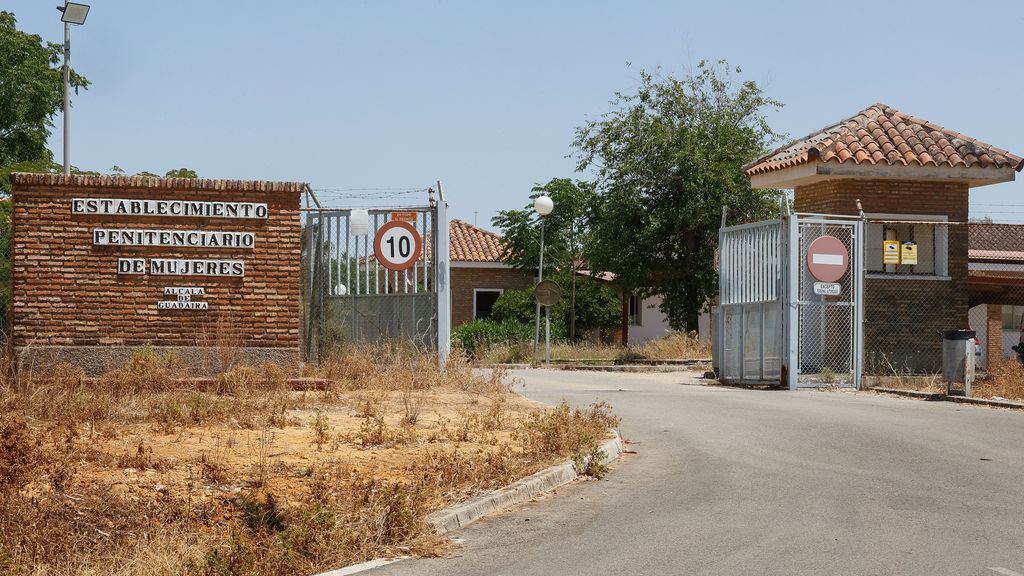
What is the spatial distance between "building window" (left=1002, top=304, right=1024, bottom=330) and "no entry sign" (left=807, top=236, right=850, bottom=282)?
21540 millimetres

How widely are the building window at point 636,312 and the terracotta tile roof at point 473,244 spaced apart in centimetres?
619

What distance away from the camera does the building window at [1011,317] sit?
127 ft

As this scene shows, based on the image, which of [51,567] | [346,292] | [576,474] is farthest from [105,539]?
[346,292]

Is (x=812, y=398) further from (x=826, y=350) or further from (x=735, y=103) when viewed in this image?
(x=735, y=103)

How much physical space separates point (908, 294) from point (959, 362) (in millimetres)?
4471

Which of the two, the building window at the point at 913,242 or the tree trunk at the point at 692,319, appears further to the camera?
the tree trunk at the point at 692,319

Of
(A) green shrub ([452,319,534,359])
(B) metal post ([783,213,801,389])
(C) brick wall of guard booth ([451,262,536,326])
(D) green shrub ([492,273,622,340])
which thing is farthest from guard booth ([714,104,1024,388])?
(C) brick wall of guard booth ([451,262,536,326])

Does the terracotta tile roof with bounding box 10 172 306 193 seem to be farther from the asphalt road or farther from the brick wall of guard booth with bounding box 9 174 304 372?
the asphalt road

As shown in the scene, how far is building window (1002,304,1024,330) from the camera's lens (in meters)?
38.7

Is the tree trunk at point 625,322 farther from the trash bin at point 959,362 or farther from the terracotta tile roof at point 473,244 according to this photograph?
the trash bin at point 959,362

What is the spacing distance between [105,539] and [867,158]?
697 inches

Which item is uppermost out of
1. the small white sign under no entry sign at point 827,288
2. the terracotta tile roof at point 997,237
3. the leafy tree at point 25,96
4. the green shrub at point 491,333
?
the leafy tree at point 25,96

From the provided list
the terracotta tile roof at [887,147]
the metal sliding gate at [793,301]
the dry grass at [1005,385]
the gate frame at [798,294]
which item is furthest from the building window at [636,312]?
the dry grass at [1005,385]

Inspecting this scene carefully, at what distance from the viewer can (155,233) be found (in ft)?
55.8
